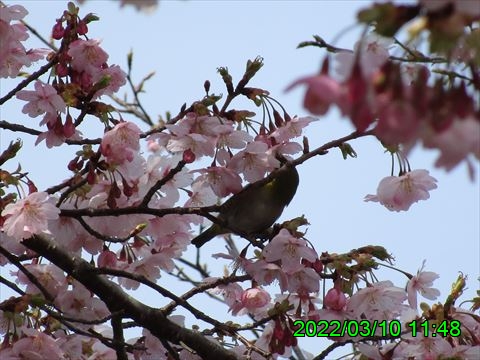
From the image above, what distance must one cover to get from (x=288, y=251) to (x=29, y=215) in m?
1.05

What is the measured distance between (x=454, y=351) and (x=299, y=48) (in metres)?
1.58

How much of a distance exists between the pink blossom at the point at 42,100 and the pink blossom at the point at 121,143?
0.27 m

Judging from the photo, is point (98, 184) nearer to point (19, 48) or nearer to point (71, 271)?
point (71, 271)

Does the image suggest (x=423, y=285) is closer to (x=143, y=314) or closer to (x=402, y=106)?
(x=143, y=314)

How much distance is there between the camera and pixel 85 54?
3.50m

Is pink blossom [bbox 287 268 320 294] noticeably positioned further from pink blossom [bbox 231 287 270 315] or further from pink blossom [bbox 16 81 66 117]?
pink blossom [bbox 16 81 66 117]

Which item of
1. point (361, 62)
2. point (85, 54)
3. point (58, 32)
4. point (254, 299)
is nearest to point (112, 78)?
point (85, 54)

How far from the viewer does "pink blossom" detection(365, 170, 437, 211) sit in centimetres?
334

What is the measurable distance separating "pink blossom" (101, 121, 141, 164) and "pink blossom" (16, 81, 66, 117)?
0.89ft

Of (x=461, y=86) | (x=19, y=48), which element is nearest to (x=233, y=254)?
(x=19, y=48)

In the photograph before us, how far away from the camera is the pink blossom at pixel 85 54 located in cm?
348

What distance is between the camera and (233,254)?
12.5 ft

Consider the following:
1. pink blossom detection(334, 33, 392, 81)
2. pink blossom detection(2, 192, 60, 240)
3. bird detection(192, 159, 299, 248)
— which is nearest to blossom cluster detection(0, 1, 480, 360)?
pink blossom detection(2, 192, 60, 240)

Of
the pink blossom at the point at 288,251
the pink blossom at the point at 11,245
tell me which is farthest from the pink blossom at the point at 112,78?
the pink blossom at the point at 288,251
